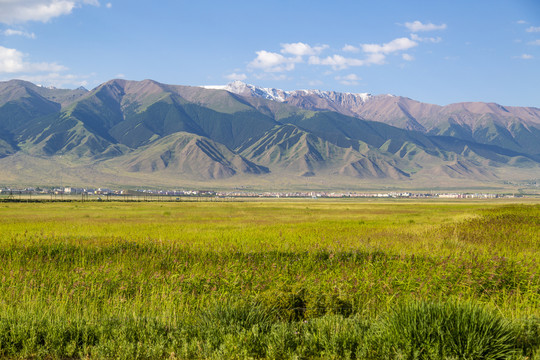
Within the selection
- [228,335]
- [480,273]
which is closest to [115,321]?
[228,335]

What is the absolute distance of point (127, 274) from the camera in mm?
15711

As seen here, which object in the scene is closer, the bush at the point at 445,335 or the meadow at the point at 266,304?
the bush at the point at 445,335

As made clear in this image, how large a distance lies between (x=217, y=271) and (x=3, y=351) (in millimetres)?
7506

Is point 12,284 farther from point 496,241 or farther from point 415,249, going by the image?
point 496,241

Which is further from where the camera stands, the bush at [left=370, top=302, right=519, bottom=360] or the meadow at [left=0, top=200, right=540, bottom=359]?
the meadow at [left=0, top=200, right=540, bottom=359]

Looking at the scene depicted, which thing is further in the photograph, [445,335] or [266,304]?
[266,304]

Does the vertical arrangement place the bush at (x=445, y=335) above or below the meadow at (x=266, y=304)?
above

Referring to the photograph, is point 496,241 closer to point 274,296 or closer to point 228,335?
point 274,296

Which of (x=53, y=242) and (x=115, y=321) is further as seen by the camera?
(x=53, y=242)

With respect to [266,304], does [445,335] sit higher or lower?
higher

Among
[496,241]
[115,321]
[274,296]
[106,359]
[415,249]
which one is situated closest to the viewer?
[106,359]

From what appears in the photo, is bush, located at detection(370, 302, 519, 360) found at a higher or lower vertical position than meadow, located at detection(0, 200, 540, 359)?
higher

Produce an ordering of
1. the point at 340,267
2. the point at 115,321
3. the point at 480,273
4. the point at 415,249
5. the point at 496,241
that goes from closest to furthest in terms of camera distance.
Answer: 1. the point at 115,321
2. the point at 480,273
3. the point at 340,267
4. the point at 415,249
5. the point at 496,241

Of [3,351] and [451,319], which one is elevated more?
[451,319]
